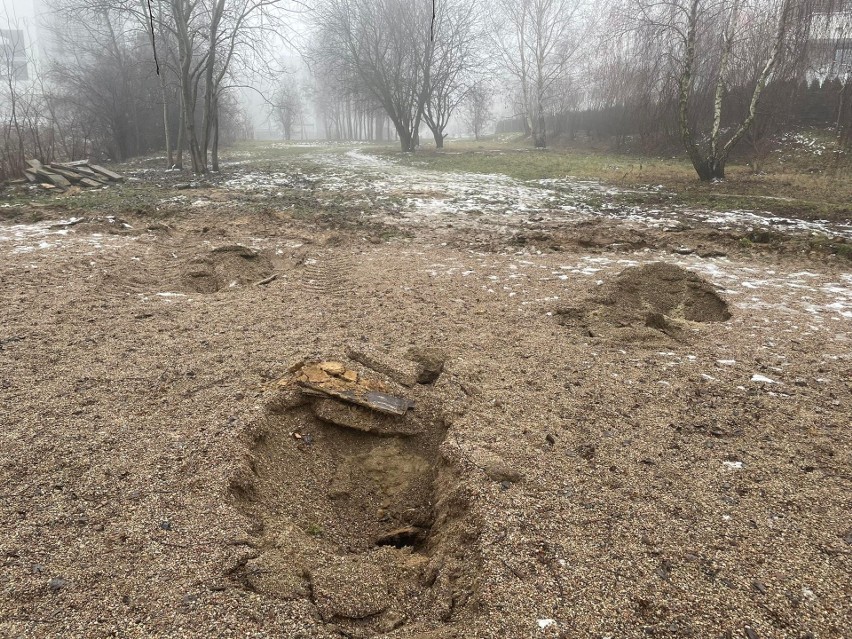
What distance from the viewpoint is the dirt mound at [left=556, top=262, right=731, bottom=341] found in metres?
3.84

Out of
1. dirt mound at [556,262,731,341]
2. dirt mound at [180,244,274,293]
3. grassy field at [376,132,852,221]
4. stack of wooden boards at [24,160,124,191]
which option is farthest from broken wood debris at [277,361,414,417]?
stack of wooden boards at [24,160,124,191]

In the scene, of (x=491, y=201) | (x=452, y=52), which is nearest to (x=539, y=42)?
(x=452, y=52)

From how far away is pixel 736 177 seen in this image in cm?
1190

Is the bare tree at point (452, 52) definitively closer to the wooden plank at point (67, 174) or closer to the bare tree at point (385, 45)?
the bare tree at point (385, 45)

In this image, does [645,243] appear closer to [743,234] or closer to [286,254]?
[743,234]

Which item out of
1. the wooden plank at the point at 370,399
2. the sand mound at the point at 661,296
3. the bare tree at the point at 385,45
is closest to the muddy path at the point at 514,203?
the sand mound at the point at 661,296

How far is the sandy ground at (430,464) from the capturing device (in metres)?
1.61

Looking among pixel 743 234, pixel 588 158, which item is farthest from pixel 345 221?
pixel 588 158

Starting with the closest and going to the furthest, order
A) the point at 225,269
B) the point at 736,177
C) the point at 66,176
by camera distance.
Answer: the point at 225,269 < the point at 66,176 < the point at 736,177

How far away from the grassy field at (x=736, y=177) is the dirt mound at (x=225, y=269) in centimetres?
770

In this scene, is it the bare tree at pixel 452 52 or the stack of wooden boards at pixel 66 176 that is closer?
the stack of wooden boards at pixel 66 176

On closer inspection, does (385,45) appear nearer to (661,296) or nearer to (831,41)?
(831,41)

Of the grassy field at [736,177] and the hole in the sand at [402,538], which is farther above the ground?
the grassy field at [736,177]

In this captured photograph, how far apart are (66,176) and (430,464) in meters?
12.9
